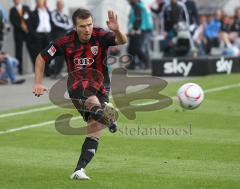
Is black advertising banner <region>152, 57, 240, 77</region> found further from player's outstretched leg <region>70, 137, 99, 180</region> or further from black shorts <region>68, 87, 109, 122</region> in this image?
player's outstretched leg <region>70, 137, 99, 180</region>

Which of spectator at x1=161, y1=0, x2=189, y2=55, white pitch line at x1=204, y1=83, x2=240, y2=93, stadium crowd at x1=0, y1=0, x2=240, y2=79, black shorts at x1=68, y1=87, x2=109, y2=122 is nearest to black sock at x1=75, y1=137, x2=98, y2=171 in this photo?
black shorts at x1=68, y1=87, x2=109, y2=122

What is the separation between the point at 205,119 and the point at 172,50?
1064 cm

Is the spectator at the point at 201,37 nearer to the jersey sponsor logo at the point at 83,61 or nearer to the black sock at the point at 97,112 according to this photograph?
the jersey sponsor logo at the point at 83,61

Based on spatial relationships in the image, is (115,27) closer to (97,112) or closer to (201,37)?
(97,112)

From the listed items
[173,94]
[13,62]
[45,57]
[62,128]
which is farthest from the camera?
[13,62]

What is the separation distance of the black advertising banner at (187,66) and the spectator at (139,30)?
1.90 meters

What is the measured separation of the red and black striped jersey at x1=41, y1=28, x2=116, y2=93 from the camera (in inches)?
381

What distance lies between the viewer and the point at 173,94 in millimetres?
18203

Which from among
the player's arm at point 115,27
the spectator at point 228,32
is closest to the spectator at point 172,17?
the spectator at point 228,32

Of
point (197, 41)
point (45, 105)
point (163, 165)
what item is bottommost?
Answer: point (197, 41)

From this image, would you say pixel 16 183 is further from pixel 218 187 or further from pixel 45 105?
pixel 45 105

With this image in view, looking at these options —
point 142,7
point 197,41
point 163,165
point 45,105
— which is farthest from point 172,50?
point 163,165

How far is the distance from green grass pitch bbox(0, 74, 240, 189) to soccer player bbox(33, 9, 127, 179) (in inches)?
23.0

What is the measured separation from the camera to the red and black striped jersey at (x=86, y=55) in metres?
9.67
